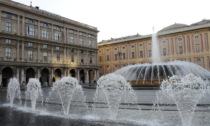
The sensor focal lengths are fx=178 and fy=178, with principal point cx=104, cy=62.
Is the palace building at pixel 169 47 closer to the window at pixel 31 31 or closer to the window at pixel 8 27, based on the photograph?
the window at pixel 31 31

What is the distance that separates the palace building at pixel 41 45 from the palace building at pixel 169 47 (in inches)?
265

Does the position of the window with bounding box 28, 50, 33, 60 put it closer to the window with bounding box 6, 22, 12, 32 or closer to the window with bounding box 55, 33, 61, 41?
the window with bounding box 6, 22, 12, 32

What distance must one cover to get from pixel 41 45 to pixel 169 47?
84.6ft

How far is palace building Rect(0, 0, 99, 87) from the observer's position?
86.0ft

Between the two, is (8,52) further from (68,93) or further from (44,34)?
(68,93)

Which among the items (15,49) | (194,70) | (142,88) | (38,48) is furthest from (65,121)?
(38,48)

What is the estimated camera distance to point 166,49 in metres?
38.4

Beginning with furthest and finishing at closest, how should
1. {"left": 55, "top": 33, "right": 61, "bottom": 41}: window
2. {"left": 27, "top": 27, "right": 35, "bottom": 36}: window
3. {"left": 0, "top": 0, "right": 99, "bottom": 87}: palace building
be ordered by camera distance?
{"left": 55, "top": 33, "right": 61, "bottom": 41}: window, {"left": 27, "top": 27, "right": 35, "bottom": 36}: window, {"left": 0, "top": 0, "right": 99, "bottom": 87}: palace building

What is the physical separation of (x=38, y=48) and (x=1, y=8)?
7.93 m

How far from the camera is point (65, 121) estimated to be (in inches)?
226

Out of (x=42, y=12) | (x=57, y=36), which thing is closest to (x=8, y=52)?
(x=42, y=12)

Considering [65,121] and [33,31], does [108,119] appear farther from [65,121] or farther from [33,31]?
[33,31]

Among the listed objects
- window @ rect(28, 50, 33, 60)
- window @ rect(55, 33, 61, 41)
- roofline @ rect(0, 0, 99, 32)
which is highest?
roofline @ rect(0, 0, 99, 32)

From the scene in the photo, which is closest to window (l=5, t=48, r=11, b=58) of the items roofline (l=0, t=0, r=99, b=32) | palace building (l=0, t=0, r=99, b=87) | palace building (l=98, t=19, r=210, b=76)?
palace building (l=0, t=0, r=99, b=87)
